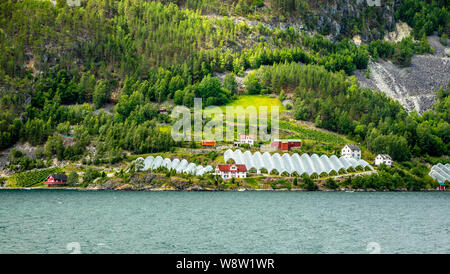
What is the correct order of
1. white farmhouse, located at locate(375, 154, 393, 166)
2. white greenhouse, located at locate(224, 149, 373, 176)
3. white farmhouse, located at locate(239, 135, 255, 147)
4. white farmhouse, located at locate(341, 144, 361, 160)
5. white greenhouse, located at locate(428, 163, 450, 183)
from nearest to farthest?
white greenhouse, located at locate(224, 149, 373, 176) → white greenhouse, located at locate(428, 163, 450, 183) → white farmhouse, located at locate(375, 154, 393, 166) → white farmhouse, located at locate(341, 144, 361, 160) → white farmhouse, located at locate(239, 135, 255, 147)

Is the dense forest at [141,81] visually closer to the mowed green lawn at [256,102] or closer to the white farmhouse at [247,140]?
the mowed green lawn at [256,102]

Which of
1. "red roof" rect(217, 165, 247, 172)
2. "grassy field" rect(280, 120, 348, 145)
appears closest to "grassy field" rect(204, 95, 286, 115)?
"grassy field" rect(280, 120, 348, 145)

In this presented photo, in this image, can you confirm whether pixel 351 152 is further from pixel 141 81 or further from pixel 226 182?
pixel 141 81

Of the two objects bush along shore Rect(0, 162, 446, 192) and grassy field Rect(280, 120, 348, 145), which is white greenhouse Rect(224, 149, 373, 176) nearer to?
bush along shore Rect(0, 162, 446, 192)

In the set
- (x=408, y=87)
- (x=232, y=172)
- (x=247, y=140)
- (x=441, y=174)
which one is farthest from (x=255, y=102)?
(x=408, y=87)

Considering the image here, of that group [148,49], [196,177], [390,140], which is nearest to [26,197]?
[196,177]

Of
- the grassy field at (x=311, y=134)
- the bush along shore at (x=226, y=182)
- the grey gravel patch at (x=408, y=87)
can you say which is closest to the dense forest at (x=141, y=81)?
the grassy field at (x=311, y=134)
